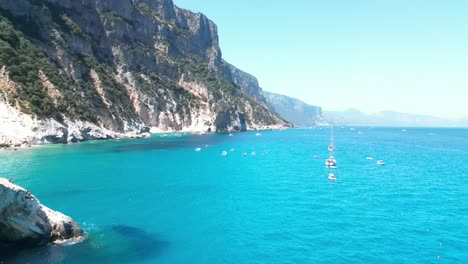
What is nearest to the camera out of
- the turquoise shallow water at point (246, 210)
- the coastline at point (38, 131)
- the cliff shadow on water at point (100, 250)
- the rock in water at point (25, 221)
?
the cliff shadow on water at point (100, 250)

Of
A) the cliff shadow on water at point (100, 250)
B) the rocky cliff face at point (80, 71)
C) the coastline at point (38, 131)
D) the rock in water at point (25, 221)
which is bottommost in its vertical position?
the cliff shadow on water at point (100, 250)

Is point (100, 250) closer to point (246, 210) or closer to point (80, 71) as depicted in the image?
point (246, 210)

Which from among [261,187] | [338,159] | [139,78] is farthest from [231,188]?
[139,78]

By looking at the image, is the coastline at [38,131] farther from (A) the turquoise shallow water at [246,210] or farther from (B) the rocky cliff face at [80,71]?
(A) the turquoise shallow water at [246,210]

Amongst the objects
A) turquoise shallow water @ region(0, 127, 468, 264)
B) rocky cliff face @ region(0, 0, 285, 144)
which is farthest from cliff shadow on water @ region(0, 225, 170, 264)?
rocky cliff face @ region(0, 0, 285, 144)

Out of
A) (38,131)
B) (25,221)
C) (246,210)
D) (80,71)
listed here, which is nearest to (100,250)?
(25,221)

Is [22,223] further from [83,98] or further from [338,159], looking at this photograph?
[83,98]

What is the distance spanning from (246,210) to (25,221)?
23660mm

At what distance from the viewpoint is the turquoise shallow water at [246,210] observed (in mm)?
31609

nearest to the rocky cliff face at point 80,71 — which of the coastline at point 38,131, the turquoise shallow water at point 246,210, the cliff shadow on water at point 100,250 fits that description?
the coastline at point 38,131

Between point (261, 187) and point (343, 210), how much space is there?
16766 mm

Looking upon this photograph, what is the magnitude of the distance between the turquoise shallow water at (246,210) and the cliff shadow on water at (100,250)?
0.08 m

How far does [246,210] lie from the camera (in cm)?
4556

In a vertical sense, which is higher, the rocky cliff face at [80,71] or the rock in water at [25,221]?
the rocky cliff face at [80,71]
